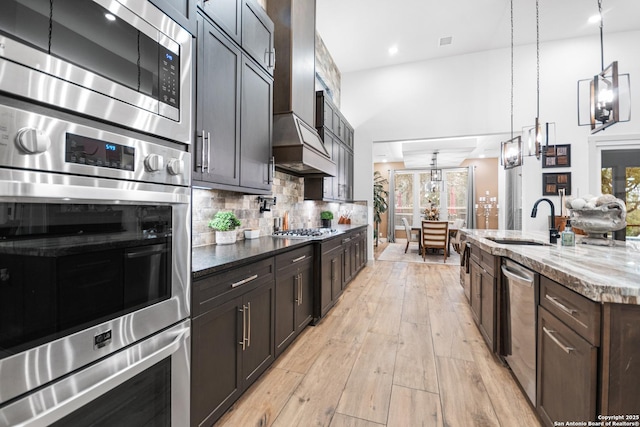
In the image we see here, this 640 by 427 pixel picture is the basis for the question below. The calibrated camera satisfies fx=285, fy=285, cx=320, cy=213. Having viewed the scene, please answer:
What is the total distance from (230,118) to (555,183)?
18.2 feet

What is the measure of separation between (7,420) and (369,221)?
5.55 m

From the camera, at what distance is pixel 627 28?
15.1 ft

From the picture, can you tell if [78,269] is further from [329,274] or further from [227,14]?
[329,274]

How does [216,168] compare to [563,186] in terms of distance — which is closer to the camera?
[216,168]

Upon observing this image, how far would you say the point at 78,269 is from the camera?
85 centimetres

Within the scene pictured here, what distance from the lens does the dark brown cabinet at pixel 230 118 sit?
1.71 metres

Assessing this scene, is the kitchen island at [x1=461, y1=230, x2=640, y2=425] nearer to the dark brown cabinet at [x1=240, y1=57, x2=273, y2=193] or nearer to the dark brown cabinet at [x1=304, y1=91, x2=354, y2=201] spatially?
the dark brown cabinet at [x1=240, y1=57, x2=273, y2=193]

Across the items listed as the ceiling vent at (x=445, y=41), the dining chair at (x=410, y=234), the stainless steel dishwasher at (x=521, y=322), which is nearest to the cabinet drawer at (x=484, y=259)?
the stainless steel dishwasher at (x=521, y=322)

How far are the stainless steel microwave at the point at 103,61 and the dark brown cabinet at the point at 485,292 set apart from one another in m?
2.36

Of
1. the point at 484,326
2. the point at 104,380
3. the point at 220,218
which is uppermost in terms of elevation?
the point at 220,218

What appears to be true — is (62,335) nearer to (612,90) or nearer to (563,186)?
(612,90)

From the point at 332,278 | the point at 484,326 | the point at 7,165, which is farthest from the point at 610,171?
the point at 7,165

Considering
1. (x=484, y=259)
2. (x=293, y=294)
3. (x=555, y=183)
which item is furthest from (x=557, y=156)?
(x=293, y=294)

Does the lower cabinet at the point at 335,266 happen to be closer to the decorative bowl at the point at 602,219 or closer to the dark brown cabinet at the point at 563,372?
the dark brown cabinet at the point at 563,372
